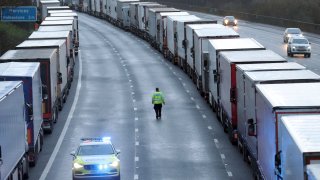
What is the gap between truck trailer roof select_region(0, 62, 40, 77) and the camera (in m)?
32.4

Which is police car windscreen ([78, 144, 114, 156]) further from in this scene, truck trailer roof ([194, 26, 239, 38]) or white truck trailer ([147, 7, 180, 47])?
white truck trailer ([147, 7, 180, 47])

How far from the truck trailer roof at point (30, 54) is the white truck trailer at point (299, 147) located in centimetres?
2079

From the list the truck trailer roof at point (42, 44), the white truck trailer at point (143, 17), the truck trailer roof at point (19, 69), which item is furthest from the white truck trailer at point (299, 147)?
the white truck trailer at point (143, 17)

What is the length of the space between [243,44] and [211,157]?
12.5 meters

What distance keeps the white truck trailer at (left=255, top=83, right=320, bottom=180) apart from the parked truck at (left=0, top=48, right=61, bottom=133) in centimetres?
1460

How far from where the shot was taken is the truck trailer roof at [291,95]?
2263 centimetres

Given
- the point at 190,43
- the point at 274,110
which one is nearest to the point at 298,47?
the point at 190,43

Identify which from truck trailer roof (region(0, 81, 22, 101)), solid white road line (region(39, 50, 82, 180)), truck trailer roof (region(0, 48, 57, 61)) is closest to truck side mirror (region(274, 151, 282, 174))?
truck trailer roof (region(0, 81, 22, 101))

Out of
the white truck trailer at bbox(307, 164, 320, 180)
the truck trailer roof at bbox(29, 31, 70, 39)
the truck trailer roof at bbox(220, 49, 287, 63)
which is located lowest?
the white truck trailer at bbox(307, 164, 320, 180)

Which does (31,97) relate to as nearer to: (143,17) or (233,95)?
(233,95)

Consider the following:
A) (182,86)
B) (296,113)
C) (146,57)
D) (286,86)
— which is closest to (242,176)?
(286,86)

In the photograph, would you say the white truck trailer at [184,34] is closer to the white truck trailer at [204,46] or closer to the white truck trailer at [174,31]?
the white truck trailer at [204,46]

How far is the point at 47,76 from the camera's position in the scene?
128 feet

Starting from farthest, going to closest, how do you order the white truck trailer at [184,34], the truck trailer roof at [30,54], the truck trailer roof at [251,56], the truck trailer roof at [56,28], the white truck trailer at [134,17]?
the white truck trailer at [134,17] → the truck trailer roof at [56,28] → the white truck trailer at [184,34] → the truck trailer roof at [30,54] → the truck trailer roof at [251,56]
